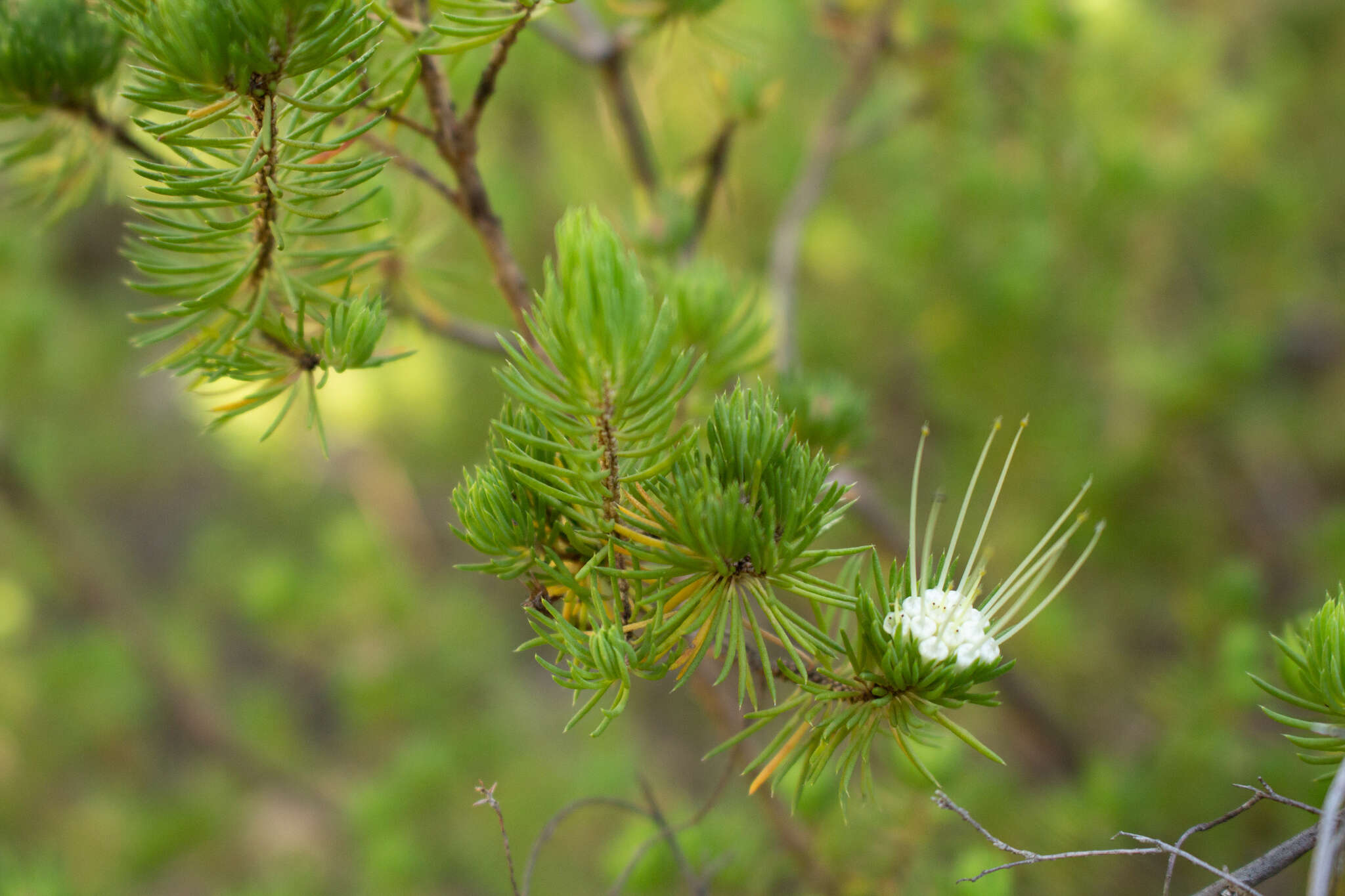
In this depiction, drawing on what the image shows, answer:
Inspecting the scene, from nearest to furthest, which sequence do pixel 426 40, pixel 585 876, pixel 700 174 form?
1. pixel 426 40
2. pixel 700 174
3. pixel 585 876

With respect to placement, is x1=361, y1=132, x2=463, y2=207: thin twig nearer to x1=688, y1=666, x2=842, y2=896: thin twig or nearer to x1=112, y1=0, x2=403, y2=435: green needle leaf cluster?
x1=112, y1=0, x2=403, y2=435: green needle leaf cluster

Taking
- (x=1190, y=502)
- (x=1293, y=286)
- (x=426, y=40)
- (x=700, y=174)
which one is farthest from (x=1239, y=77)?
(x=426, y=40)

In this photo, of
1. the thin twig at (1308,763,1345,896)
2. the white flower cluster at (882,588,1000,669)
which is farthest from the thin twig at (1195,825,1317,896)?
the white flower cluster at (882,588,1000,669)

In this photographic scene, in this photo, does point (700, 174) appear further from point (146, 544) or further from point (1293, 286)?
point (146, 544)

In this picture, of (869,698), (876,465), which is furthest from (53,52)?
(876,465)

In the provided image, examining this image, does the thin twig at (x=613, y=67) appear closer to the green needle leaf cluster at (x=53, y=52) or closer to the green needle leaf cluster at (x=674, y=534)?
the green needle leaf cluster at (x=53, y=52)

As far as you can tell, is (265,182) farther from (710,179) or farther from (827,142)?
(827,142)
